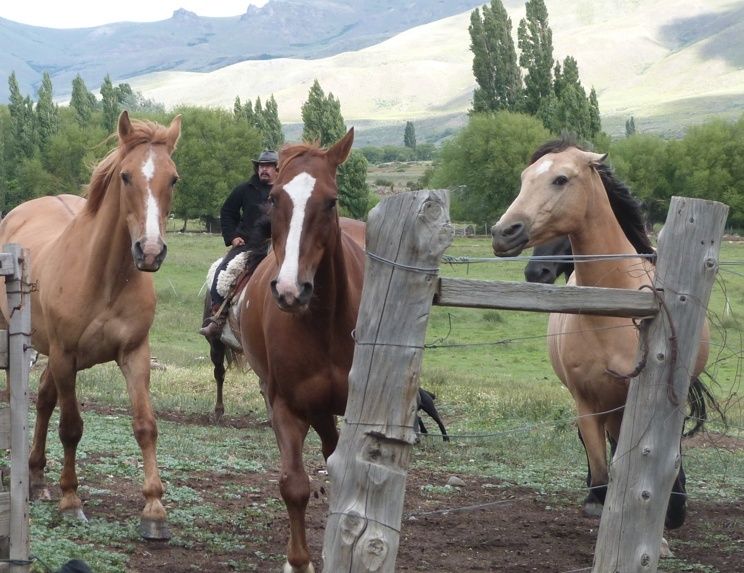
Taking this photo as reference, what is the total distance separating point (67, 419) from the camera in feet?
24.4

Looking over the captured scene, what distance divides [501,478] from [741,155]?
7988cm

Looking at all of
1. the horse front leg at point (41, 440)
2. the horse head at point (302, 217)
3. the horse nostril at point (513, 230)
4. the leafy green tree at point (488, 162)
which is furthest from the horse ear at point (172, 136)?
the leafy green tree at point (488, 162)

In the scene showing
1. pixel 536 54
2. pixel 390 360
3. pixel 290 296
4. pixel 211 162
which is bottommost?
pixel 390 360

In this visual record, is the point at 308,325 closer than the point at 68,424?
Yes

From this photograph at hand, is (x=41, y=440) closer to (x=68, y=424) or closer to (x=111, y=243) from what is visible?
(x=68, y=424)

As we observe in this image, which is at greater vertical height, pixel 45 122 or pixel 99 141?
pixel 45 122

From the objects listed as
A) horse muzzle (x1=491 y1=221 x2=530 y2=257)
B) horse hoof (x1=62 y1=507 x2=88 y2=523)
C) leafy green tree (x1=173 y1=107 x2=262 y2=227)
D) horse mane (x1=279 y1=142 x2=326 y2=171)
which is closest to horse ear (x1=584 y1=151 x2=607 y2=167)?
horse muzzle (x1=491 y1=221 x2=530 y2=257)

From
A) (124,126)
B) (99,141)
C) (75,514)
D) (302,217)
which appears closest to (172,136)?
(124,126)

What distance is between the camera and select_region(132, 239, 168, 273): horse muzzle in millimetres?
6629

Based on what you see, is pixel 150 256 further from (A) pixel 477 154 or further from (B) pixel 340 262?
(A) pixel 477 154

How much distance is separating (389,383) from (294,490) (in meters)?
2.18

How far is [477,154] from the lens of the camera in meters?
77.5

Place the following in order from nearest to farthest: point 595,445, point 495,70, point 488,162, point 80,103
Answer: point 595,445 < point 495,70 < point 488,162 < point 80,103

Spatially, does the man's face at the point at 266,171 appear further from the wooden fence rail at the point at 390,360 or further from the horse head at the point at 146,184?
the wooden fence rail at the point at 390,360
